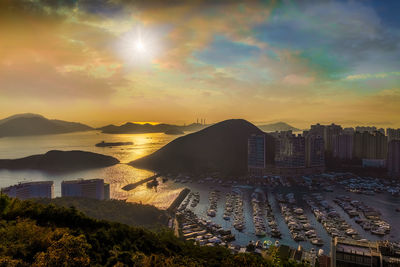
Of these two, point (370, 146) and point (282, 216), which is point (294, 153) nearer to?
point (370, 146)

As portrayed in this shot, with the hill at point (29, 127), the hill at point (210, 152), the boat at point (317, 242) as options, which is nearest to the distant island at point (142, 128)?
the hill at point (29, 127)

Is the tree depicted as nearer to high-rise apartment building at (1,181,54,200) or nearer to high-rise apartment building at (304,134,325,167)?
high-rise apartment building at (1,181,54,200)

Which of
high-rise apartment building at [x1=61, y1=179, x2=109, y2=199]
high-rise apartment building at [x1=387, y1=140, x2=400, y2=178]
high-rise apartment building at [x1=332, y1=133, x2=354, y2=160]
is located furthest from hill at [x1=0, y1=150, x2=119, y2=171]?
high-rise apartment building at [x1=387, y1=140, x2=400, y2=178]

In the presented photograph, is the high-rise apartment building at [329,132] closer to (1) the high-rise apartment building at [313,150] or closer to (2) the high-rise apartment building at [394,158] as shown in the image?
(1) the high-rise apartment building at [313,150]

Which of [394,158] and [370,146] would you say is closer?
[394,158]

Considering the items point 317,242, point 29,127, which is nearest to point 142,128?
point 29,127

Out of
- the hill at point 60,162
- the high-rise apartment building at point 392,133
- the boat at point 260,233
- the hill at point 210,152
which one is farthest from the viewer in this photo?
the hill at point 60,162
